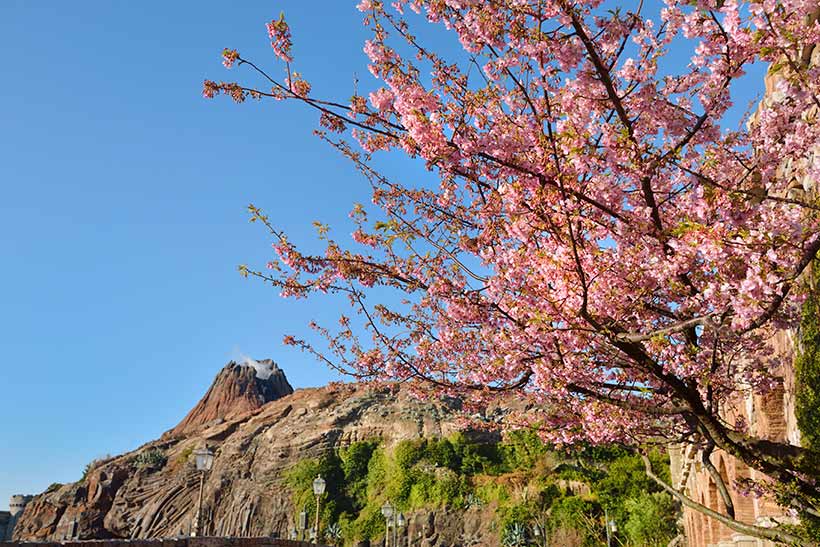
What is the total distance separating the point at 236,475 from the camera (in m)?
53.9

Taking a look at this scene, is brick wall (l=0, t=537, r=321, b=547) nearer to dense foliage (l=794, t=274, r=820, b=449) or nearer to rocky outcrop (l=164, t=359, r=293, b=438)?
dense foliage (l=794, t=274, r=820, b=449)

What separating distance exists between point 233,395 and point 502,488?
39342 mm

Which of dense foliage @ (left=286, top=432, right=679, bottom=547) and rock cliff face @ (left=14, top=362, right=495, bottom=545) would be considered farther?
rock cliff face @ (left=14, top=362, right=495, bottom=545)

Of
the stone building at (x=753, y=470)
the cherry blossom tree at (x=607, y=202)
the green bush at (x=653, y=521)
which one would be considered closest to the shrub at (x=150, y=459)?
the green bush at (x=653, y=521)

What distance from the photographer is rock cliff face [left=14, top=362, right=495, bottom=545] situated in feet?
169

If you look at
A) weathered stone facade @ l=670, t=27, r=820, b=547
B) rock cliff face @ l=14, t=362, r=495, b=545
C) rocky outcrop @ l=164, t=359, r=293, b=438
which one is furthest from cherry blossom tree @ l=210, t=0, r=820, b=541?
rocky outcrop @ l=164, t=359, r=293, b=438

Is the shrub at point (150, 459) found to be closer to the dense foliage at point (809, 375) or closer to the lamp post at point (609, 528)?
the lamp post at point (609, 528)

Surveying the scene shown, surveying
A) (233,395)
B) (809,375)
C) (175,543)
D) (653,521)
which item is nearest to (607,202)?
(809,375)

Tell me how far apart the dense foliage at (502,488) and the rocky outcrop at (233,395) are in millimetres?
23403

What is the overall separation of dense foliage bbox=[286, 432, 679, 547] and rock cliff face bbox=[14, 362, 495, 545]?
5.26 feet

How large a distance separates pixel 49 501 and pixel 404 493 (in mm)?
34045

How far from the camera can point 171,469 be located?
5859cm

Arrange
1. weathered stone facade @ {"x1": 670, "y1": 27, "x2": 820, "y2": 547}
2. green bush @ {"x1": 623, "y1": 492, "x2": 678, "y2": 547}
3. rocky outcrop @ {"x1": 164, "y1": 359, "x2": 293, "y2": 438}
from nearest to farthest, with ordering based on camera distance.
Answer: weathered stone facade @ {"x1": 670, "y1": 27, "x2": 820, "y2": 547} → green bush @ {"x1": 623, "y1": 492, "x2": 678, "y2": 547} → rocky outcrop @ {"x1": 164, "y1": 359, "x2": 293, "y2": 438}

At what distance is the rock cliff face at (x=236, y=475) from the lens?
51438 mm
